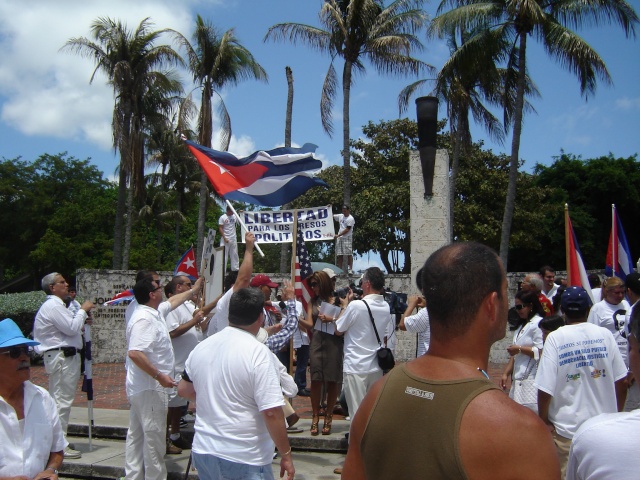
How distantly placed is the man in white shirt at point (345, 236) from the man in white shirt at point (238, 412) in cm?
1188

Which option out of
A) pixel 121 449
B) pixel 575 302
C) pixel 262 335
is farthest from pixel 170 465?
pixel 575 302

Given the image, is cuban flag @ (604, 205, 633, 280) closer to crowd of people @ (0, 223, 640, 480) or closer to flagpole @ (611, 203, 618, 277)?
flagpole @ (611, 203, 618, 277)

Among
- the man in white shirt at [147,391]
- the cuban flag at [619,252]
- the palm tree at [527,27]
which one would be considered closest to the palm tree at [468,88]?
the palm tree at [527,27]

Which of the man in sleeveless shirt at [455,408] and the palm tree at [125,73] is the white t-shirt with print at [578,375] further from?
the palm tree at [125,73]

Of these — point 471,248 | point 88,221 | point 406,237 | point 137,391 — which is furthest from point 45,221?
point 471,248

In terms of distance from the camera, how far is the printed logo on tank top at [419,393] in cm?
194

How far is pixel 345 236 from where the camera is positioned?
16.3 meters

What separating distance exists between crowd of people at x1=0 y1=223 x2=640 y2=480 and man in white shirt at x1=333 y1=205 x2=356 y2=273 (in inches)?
264

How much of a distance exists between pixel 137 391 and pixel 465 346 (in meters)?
4.44

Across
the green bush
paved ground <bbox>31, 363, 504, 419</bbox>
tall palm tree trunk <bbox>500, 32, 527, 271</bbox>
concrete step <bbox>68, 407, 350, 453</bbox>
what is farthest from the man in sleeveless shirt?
tall palm tree trunk <bbox>500, 32, 527, 271</bbox>

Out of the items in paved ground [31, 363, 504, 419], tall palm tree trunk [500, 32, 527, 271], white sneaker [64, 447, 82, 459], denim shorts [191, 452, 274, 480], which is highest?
tall palm tree trunk [500, 32, 527, 271]

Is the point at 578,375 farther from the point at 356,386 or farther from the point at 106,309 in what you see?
the point at 106,309

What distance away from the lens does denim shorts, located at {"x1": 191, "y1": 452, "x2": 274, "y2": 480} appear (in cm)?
381

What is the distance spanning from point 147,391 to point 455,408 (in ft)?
14.8
